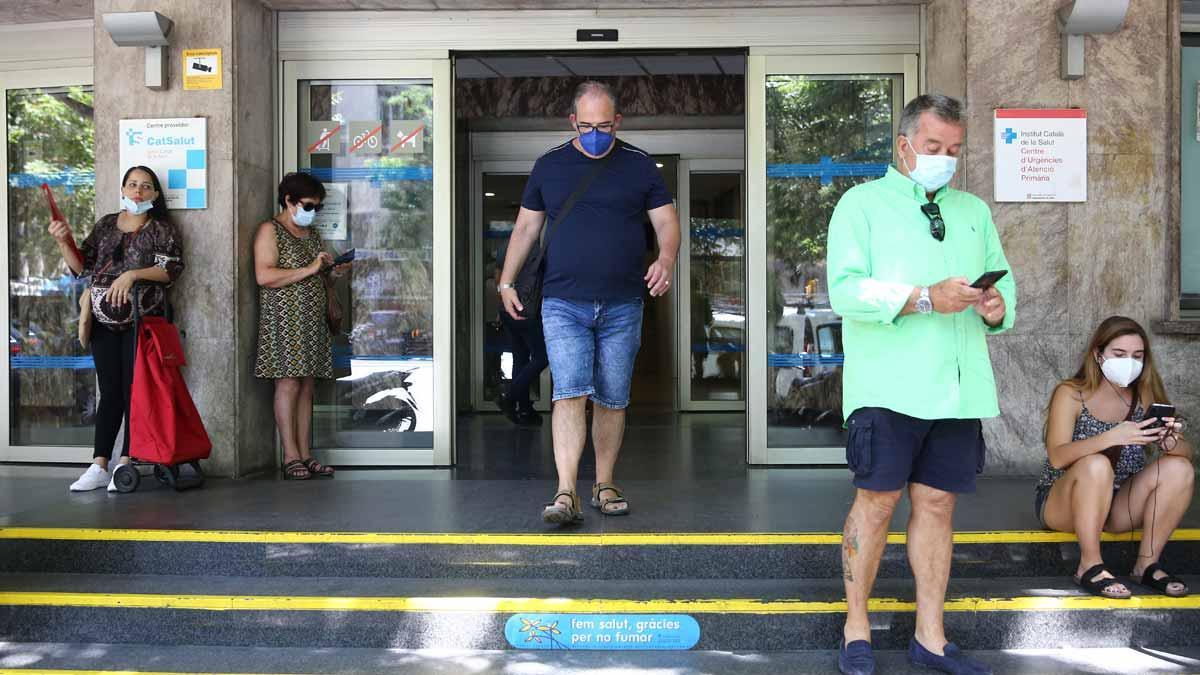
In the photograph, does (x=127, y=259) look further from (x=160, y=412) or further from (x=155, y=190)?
(x=160, y=412)

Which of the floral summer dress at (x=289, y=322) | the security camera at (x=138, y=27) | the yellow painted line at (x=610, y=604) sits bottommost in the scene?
the yellow painted line at (x=610, y=604)

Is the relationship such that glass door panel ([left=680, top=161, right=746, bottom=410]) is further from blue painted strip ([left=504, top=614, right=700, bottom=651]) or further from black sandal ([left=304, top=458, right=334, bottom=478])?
blue painted strip ([left=504, top=614, right=700, bottom=651])

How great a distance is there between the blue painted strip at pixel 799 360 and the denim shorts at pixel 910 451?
2.96m

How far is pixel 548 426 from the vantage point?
28.5 ft

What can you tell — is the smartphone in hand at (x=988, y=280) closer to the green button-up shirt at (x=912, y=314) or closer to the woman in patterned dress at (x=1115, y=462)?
the green button-up shirt at (x=912, y=314)

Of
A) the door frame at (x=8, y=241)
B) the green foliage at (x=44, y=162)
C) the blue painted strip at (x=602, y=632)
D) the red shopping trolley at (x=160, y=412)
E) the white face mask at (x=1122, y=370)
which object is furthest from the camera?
the green foliage at (x=44, y=162)

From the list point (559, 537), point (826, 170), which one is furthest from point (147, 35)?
point (826, 170)

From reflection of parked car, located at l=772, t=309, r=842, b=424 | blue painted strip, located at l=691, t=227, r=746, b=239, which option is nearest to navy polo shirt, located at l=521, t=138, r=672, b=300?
reflection of parked car, located at l=772, t=309, r=842, b=424

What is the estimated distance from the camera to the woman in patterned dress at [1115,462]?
3.91 m

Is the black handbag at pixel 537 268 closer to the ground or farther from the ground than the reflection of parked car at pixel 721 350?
farther from the ground

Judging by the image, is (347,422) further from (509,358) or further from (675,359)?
(675,359)

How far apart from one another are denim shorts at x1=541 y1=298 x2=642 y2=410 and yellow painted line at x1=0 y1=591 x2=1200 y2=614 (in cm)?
98

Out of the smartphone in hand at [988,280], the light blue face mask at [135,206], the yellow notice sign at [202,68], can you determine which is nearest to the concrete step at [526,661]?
the smartphone in hand at [988,280]

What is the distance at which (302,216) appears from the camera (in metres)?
5.84
